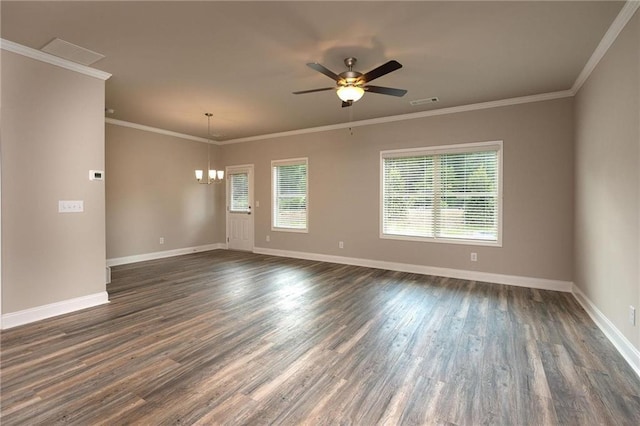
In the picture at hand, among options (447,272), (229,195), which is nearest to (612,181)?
(447,272)

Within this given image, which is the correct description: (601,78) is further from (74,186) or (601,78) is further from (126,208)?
(126,208)

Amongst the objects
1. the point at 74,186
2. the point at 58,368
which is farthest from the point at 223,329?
the point at 74,186

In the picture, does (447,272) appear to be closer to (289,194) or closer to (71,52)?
(289,194)

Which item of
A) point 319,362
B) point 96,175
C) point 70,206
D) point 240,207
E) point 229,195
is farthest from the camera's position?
point 229,195

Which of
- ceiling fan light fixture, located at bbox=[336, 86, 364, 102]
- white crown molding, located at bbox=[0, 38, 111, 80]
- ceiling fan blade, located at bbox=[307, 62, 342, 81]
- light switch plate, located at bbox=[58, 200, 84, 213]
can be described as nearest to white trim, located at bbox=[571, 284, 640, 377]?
ceiling fan light fixture, located at bbox=[336, 86, 364, 102]

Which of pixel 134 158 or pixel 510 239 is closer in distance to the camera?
pixel 510 239

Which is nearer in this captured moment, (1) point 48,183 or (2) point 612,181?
(2) point 612,181

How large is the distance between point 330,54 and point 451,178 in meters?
3.08

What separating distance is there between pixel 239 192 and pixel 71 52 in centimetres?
491

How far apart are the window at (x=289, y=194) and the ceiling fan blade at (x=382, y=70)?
12.5 ft

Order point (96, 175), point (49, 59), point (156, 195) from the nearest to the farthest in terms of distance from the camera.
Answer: point (49, 59)
point (96, 175)
point (156, 195)

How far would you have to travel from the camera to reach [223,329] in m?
3.08

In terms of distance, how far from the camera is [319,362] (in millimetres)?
2457

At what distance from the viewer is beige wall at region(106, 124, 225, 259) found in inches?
238
